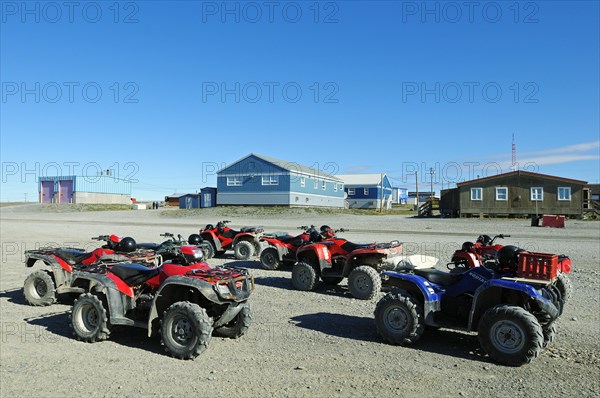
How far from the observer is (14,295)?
10023 mm

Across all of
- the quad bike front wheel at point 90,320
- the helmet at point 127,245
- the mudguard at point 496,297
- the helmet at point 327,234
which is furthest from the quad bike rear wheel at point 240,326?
the helmet at point 327,234

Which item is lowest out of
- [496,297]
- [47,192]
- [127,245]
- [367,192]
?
[496,297]

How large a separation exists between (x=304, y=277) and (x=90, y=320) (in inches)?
202

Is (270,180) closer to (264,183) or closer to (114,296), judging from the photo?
(264,183)

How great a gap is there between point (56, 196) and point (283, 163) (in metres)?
39.3

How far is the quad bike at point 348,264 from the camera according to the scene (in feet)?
32.3

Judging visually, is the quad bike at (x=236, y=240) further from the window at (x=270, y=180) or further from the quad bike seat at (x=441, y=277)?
the window at (x=270, y=180)

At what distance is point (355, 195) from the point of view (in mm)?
72312

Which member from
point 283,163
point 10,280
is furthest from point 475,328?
point 283,163

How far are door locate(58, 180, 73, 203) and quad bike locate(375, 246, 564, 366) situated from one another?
71.6 meters

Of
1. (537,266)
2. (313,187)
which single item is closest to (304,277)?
(537,266)

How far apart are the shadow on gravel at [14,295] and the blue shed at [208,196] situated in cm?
4408

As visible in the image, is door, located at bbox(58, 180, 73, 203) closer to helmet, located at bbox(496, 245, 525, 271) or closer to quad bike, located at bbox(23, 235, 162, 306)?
quad bike, located at bbox(23, 235, 162, 306)

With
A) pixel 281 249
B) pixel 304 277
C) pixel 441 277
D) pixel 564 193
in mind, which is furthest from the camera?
pixel 564 193
